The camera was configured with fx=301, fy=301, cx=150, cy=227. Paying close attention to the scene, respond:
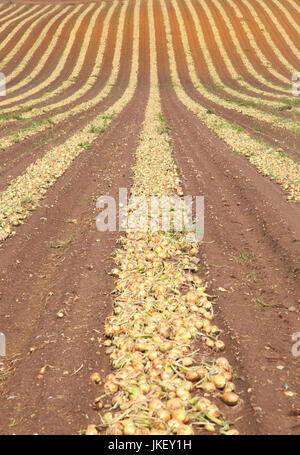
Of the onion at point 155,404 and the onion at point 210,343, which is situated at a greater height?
the onion at point 155,404

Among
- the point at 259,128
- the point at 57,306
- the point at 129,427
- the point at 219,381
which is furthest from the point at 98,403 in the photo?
the point at 259,128

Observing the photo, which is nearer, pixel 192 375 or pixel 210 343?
pixel 192 375

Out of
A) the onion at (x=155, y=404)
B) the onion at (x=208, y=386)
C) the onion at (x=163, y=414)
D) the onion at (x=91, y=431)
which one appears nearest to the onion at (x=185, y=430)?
the onion at (x=163, y=414)

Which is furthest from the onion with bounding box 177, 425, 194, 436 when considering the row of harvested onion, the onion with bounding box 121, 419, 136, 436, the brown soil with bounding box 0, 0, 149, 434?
the brown soil with bounding box 0, 0, 149, 434

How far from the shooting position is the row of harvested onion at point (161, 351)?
310 centimetres

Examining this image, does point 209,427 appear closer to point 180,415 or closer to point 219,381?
point 180,415

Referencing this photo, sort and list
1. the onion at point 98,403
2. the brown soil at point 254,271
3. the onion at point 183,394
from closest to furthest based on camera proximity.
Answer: the onion at point 183,394, the onion at point 98,403, the brown soil at point 254,271

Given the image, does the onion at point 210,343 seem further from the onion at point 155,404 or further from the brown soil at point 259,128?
the brown soil at point 259,128

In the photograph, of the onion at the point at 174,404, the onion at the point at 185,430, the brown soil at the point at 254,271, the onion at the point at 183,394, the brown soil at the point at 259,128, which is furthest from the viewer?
the brown soil at the point at 259,128

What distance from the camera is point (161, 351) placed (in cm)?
388

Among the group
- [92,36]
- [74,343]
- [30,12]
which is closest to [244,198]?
[74,343]

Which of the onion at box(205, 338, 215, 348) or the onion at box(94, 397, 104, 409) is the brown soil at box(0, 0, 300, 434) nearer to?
the onion at box(94, 397, 104, 409)

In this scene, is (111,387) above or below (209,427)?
above
